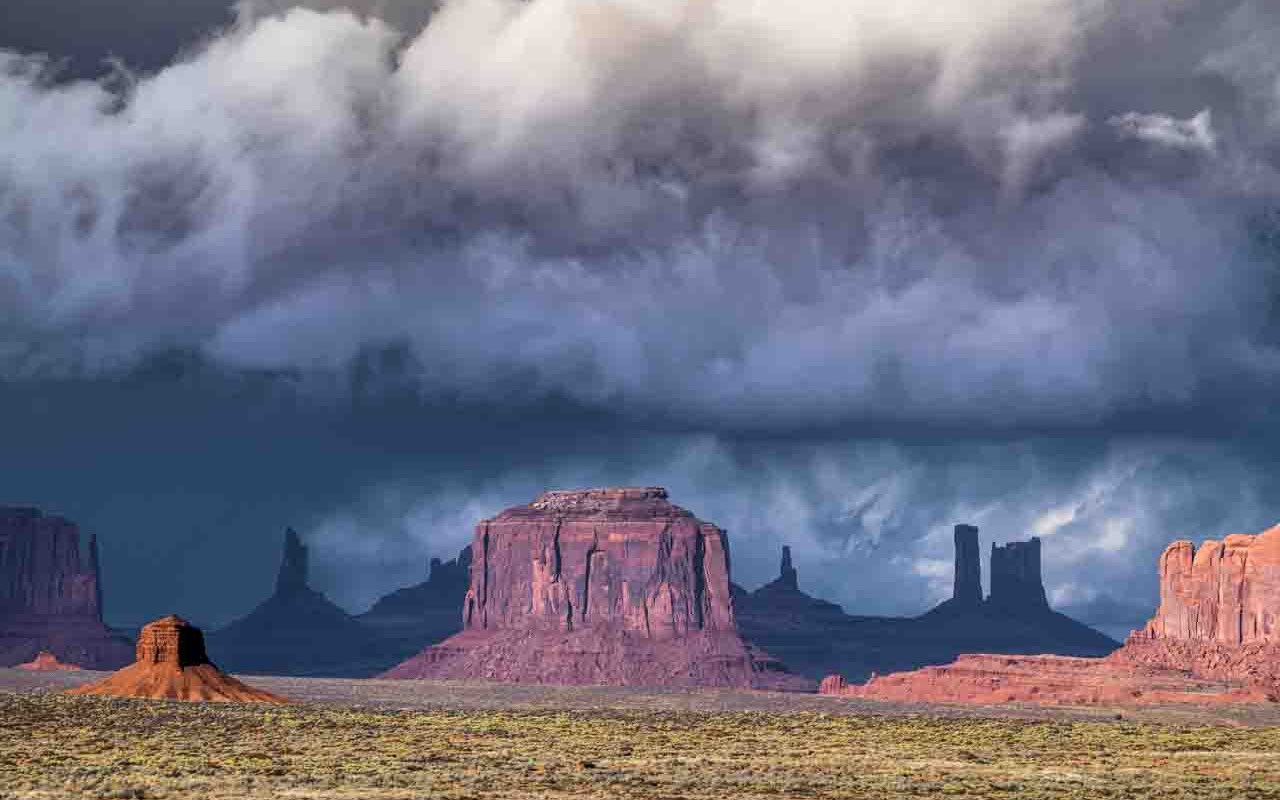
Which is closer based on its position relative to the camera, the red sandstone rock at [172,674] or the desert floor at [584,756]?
the desert floor at [584,756]

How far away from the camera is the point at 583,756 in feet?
403

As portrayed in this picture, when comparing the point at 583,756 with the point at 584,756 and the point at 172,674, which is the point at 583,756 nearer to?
the point at 584,756

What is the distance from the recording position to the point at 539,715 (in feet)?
626

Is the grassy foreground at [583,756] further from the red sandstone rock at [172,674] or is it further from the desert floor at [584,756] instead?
the red sandstone rock at [172,674]

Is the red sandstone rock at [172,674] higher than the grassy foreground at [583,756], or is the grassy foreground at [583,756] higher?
the red sandstone rock at [172,674]

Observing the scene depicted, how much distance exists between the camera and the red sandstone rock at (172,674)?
18625 centimetres

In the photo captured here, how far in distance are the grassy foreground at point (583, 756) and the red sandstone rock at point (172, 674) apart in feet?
24.7

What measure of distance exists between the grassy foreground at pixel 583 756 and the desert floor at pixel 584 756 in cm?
15

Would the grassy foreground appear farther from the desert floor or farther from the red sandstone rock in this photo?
the red sandstone rock

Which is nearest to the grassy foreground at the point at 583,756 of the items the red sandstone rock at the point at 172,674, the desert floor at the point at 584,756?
the desert floor at the point at 584,756

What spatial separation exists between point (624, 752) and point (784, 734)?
91.3ft

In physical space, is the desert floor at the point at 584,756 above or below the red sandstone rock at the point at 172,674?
below

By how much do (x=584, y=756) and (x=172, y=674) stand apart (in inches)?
2899

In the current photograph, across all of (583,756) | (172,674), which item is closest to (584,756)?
(583,756)
